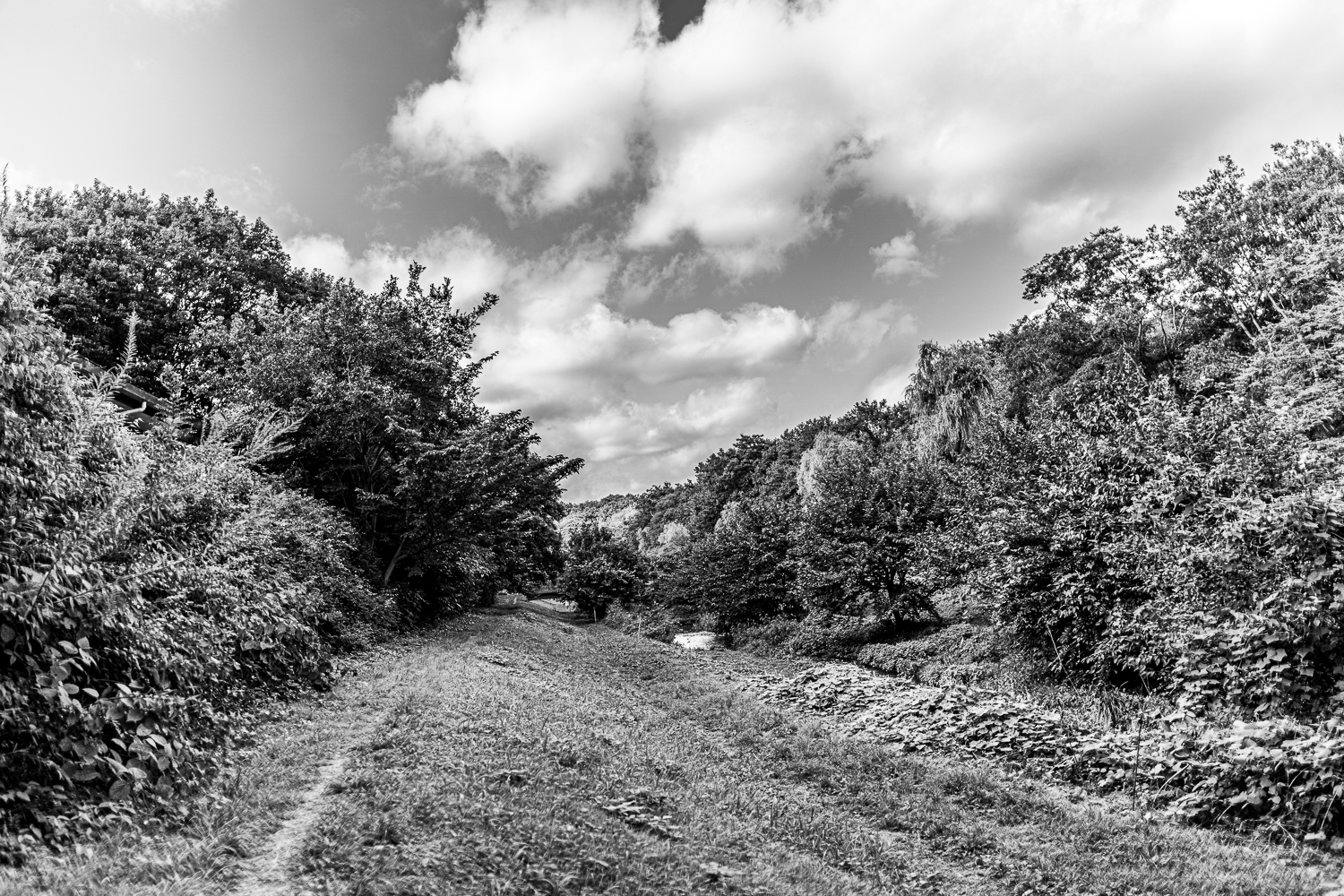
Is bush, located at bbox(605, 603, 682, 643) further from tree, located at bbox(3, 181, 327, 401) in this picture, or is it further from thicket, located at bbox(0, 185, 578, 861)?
tree, located at bbox(3, 181, 327, 401)

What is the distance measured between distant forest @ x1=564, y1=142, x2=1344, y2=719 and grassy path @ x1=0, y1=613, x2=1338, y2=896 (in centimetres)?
335

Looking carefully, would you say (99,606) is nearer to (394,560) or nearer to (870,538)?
(394,560)

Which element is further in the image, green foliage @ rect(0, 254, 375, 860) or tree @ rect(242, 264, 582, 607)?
tree @ rect(242, 264, 582, 607)

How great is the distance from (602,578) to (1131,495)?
37.3 metres

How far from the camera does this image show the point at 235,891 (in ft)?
14.3

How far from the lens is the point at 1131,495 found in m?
12.3

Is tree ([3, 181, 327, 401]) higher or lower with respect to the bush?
higher

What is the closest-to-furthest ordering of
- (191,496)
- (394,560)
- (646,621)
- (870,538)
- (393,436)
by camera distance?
1. (191,496)
2. (870,538)
3. (394,560)
4. (393,436)
5. (646,621)

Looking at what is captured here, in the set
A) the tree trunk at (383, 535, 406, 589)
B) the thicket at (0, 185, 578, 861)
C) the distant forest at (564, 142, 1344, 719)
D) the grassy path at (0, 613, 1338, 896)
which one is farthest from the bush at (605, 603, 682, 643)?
the grassy path at (0, 613, 1338, 896)

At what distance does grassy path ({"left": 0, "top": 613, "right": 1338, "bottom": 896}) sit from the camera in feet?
15.6

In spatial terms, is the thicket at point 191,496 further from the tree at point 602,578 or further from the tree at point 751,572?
the tree at point 602,578

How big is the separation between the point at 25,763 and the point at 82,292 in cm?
2923

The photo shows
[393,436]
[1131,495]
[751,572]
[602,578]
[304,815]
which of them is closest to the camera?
[304,815]

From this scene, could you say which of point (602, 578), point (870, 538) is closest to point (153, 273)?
point (602, 578)
